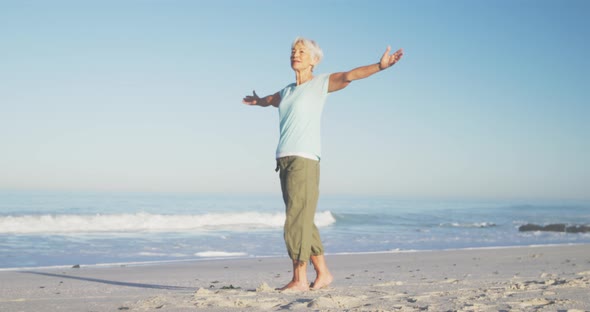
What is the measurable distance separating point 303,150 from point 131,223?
1668 cm

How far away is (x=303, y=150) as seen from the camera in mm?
4273

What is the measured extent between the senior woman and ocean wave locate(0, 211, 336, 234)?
13.1 meters

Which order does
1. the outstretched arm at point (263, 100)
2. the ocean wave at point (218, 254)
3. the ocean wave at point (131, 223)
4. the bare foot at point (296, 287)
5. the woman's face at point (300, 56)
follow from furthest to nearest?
1. the ocean wave at point (131, 223)
2. the ocean wave at point (218, 254)
3. the outstretched arm at point (263, 100)
4. the woman's face at point (300, 56)
5. the bare foot at point (296, 287)

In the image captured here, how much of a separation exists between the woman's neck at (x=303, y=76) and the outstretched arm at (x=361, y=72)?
21 cm

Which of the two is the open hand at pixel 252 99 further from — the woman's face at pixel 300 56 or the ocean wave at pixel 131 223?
the ocean wave at pixel 131 223

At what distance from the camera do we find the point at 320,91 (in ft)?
14.4

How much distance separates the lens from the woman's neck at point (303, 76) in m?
4.49

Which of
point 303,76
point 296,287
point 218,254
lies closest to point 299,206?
point 296,287

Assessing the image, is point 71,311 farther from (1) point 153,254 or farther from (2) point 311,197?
(1) point 153,254

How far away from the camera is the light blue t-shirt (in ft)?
14.1

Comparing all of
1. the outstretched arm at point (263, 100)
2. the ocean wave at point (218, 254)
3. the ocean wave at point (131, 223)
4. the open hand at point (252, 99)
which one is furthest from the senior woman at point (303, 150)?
the ocean wave at point (131, 223)

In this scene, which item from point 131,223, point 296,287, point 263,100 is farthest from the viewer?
point 131,223

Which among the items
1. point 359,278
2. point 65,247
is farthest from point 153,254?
point 359,278

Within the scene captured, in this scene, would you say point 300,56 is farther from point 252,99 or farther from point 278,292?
point 278,292
